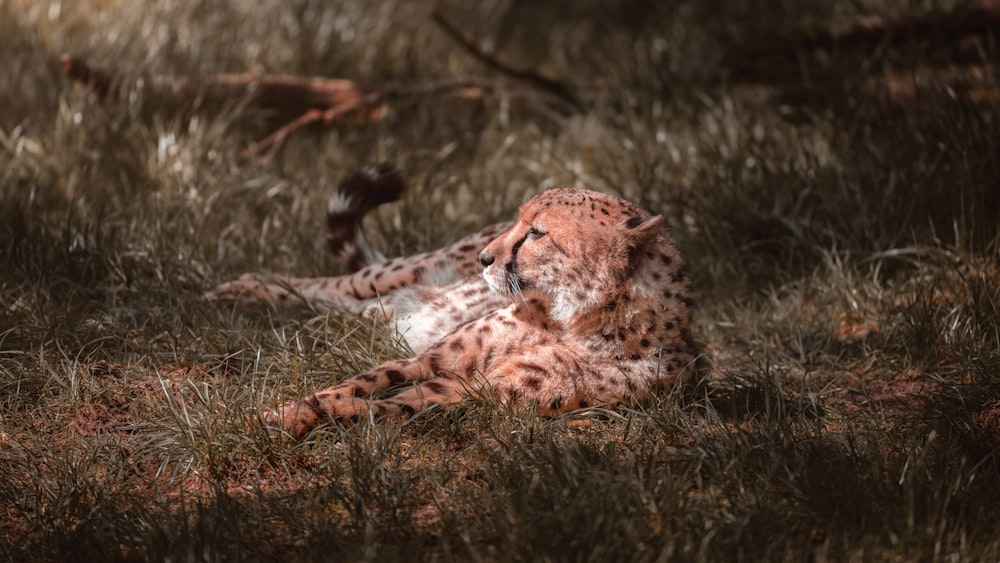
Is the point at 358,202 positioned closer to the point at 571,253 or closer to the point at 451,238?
the point at 451,238

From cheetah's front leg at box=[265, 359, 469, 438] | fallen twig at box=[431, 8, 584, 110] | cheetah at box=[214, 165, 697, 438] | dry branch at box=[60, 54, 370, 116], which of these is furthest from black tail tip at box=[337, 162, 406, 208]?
fallen twig at box=[431, 8, 584, 110]

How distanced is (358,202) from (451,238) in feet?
2.03

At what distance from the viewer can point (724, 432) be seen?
2.75 meters

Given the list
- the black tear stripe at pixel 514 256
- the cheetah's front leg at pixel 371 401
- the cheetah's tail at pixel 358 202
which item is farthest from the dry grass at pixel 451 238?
the black tear stripe at pixel 514 256

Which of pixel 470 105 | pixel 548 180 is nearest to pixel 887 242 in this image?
pixel 548 180

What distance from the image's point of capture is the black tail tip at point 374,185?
12.4ft

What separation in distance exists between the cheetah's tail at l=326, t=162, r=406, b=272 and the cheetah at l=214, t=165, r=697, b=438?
820 millimetres

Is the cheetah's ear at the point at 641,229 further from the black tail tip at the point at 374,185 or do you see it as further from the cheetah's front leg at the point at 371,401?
the black tail tip at the point at 374,185

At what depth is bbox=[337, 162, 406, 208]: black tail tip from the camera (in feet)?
12.4

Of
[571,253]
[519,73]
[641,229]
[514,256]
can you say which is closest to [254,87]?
[519,73]

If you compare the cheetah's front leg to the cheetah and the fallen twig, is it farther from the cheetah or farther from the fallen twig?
the fallen twig

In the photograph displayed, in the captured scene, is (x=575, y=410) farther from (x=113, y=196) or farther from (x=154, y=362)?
(x=113, y=196)

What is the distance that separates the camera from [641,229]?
2.92 metres

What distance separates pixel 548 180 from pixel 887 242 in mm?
1445
